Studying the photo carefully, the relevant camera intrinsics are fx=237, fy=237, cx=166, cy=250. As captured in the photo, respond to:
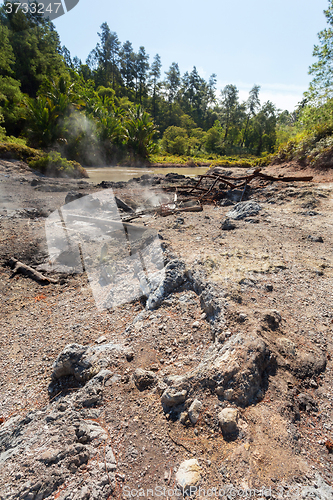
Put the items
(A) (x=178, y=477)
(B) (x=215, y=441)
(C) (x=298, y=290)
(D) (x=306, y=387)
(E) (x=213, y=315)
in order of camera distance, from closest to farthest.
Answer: (A) (x=178, y=477) < (B) (x=215, y=441) < (D) (x=306, y=387) < (E) (x=213, y=315) < (C) (x=298, y=290)

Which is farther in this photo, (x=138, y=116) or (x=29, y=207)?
(x=138, y=116)

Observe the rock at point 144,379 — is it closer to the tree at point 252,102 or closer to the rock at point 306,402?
the rock at point 306,402

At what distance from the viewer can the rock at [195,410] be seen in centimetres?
194

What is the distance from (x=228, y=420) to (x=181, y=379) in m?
0.55

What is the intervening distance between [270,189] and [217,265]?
758 centimetres

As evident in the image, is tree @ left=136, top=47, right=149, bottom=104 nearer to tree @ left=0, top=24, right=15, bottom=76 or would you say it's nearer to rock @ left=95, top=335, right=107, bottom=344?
tree @ left=0, top=24, right=15, bottom=76

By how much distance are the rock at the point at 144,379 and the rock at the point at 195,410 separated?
50 centimetres

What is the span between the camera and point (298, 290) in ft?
11.1

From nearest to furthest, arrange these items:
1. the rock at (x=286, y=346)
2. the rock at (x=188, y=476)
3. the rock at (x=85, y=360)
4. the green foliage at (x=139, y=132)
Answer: the rock at (x=188, y=476) → the rock at (x=286, y=346) → the rock at (x=85, y=360) → the green foliage at (x=139, y=132)

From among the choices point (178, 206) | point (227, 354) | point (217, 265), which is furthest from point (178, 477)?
point (178, 206)

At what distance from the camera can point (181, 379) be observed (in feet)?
7.32

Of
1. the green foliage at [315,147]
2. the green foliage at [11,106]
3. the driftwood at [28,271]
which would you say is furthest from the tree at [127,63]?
the driftwood at [28,271]

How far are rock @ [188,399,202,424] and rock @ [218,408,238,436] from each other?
18cm

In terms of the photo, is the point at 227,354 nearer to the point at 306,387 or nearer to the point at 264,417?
the point at 264,417
